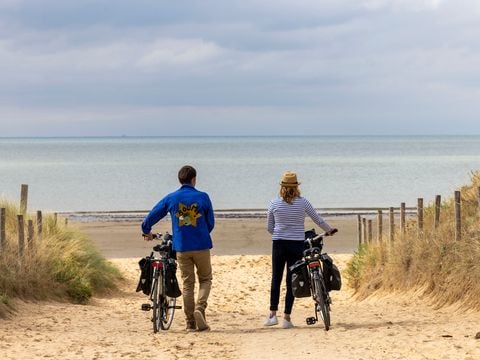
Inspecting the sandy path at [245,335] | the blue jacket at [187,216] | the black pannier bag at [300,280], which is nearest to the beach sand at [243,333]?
the sandy path at [245,335]

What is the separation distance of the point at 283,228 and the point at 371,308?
3.28 meters

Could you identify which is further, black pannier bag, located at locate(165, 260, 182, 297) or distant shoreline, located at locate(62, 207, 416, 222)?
distant shoreline, located at locate(62, 207, 416, 222)

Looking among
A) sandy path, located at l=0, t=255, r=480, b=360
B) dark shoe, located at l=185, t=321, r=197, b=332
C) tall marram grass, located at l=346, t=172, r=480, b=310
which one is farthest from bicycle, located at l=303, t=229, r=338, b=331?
tall marram grass, located at l=346, t=172, r=480, b=310

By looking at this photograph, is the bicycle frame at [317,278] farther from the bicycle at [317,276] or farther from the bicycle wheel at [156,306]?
the bicycle wheel at [156,306]

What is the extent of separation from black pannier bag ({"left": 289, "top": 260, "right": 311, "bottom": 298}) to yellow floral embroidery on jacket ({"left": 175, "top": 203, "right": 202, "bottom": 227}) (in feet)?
4.30

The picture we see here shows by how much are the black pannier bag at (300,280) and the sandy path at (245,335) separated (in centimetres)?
46

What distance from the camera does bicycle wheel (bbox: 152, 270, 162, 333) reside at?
10.2 m

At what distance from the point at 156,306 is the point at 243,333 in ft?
3.52

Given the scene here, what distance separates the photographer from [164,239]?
10586mm

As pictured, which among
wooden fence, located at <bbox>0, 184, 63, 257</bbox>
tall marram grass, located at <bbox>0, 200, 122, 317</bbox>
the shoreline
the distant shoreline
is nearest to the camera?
tall marram grass, located at <bbox>0, 200, 122, 317</bbox>

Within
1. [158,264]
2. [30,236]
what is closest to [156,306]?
[158,264]

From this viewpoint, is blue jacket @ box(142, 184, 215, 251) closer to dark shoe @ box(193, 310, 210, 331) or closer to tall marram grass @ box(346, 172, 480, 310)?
dark shoe @ box(193, 310, 210, 331)

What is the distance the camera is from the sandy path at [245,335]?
8.80 metres

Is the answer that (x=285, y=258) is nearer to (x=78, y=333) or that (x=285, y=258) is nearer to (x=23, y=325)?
(x=78, y=333)
